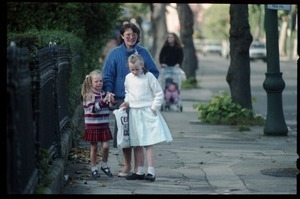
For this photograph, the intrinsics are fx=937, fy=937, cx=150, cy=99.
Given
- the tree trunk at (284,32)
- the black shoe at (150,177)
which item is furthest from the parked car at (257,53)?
the black shoe at (150,177)

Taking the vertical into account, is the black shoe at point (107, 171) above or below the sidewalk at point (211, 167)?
above

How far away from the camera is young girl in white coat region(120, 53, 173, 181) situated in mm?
10305

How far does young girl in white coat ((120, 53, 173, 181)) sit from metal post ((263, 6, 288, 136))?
568 cm

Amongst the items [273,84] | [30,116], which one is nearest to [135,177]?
[30,116]

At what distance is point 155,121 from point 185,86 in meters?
23.9

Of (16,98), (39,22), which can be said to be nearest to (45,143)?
(16,98)

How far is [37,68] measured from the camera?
852cm

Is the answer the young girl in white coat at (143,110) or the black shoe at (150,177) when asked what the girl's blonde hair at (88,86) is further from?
the black shoe at (150,177)

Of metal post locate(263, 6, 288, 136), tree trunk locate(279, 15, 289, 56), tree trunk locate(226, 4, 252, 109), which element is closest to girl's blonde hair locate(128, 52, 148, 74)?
metal post locate(263, 6, 288, 136)

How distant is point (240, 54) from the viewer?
1884 cm

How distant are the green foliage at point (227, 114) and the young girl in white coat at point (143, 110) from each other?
7.92m

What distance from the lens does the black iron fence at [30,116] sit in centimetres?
657

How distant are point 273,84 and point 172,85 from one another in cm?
645
